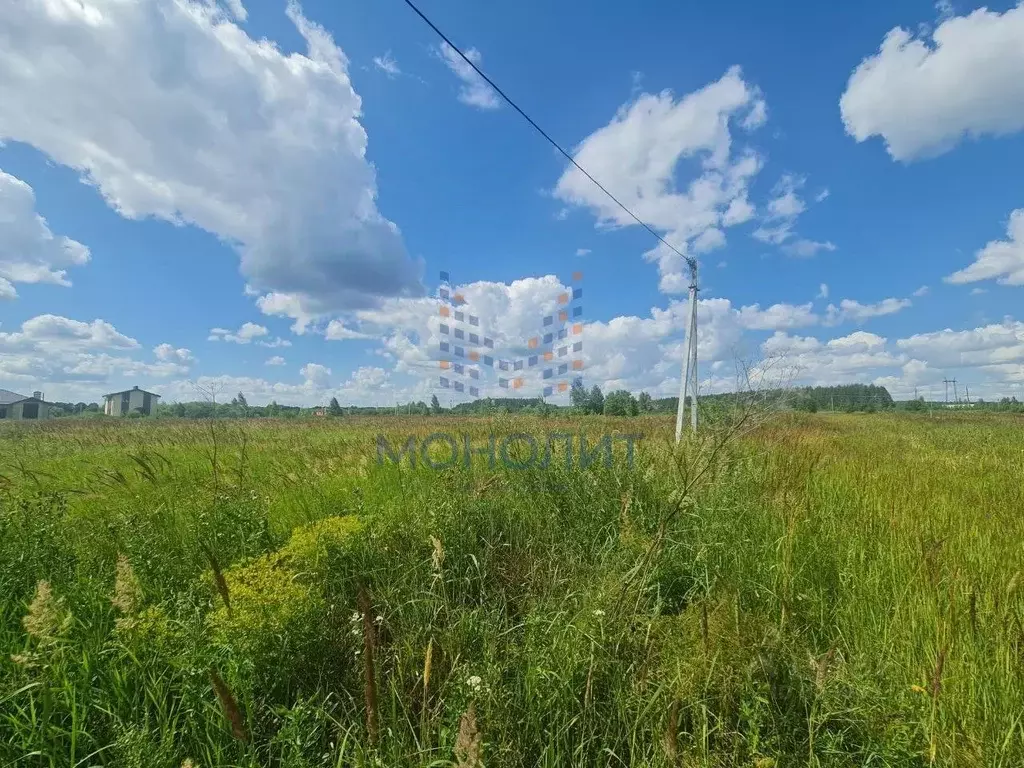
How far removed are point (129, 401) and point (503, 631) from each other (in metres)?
53.7

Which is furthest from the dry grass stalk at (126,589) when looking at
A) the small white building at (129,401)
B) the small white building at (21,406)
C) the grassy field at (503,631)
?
the small white building at (21,406)

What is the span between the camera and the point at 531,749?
1715 mm

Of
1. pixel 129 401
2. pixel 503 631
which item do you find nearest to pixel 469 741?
pixel 503 631

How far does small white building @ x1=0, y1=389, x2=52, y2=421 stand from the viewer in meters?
37.8

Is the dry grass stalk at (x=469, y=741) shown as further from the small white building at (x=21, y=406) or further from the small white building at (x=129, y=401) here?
the small white building at (x=21, y=406)

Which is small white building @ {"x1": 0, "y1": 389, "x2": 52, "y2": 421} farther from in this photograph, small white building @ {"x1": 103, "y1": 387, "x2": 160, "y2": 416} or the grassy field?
the grassy field

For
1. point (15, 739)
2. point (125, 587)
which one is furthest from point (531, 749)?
point (15, 739)

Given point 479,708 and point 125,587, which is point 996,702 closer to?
point 479,708

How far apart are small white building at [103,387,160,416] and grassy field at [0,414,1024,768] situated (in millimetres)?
46652

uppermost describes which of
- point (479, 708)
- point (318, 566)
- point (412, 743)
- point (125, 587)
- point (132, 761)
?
point (125, 587)

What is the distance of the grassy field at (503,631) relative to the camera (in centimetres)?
161

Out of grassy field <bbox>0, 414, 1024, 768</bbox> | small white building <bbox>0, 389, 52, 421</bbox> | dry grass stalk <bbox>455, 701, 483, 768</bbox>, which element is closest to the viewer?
dry grass stalk <bbox>455, 701, 483, 768</bbox>

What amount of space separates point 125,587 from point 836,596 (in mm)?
3751

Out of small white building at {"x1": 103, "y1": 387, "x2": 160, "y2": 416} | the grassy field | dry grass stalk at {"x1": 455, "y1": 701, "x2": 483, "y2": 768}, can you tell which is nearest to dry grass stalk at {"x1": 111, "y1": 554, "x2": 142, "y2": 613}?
the grassy field
